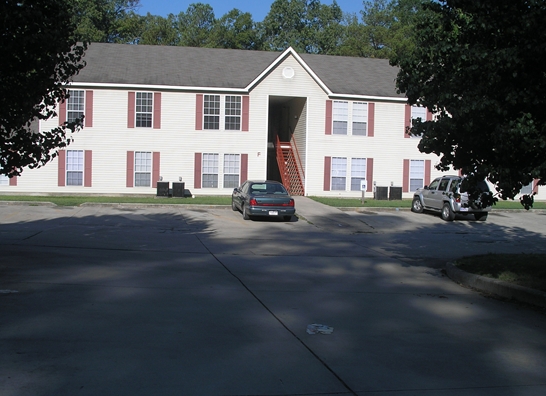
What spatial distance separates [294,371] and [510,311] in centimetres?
475

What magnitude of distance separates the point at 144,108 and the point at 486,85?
956 inches

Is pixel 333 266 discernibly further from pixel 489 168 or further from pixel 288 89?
pixel 288 89

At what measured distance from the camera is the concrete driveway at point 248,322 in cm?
575

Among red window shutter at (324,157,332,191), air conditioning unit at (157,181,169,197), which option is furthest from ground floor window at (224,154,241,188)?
red window shutter at (324,157,332,191)

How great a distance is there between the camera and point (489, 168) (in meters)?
9.42

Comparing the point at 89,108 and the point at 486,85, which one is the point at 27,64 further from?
the point at 89,108

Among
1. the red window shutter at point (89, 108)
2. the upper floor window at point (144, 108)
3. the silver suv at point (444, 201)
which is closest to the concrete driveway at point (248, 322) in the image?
the silver suv at point (444, 201)

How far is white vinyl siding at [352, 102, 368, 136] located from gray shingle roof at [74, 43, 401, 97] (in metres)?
0.75

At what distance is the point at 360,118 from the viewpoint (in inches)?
1304

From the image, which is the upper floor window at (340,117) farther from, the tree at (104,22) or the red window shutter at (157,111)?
the tree at (104,22)

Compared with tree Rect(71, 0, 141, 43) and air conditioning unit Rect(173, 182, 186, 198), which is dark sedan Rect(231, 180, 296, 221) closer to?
air conditioning unit Rect(173, 182, 186, 198)

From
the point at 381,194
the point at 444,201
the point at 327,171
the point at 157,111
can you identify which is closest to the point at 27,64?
the point at 444,201

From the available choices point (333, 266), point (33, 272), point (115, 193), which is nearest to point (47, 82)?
point (33, 272)

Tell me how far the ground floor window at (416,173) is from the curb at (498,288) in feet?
71.9
